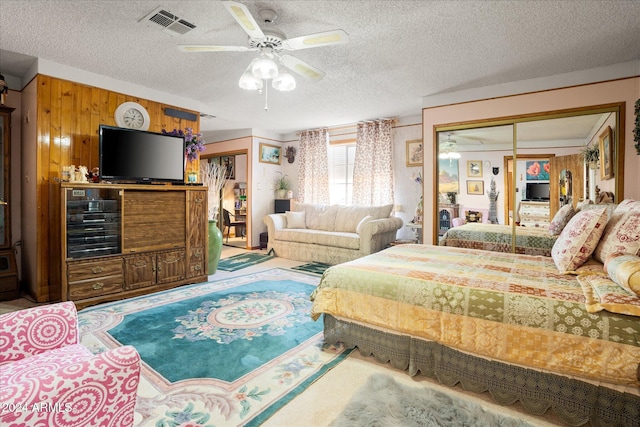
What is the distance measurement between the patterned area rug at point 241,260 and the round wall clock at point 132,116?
233 centimetres

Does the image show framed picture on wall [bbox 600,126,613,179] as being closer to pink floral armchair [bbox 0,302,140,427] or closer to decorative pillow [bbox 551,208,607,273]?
decorative pillow [bbox 551,208,607,273]

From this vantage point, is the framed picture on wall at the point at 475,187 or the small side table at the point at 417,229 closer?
the framed picture on wall at the point at 475,187

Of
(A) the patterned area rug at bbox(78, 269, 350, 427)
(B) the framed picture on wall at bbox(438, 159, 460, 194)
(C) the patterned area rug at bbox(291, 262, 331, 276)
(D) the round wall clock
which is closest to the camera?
(A) the patterned area rug at bbox(78, 269, 350, 427)

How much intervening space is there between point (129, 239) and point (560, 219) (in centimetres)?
467

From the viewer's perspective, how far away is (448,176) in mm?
4480

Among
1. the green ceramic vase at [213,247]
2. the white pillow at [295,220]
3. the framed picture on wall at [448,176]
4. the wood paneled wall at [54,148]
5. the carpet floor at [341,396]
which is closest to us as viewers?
the carpet floor at [341,396]

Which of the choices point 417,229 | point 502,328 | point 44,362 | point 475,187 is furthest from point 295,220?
point 44,362

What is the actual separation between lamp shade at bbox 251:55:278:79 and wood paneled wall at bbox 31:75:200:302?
8.26 ft

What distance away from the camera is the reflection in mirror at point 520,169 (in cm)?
360

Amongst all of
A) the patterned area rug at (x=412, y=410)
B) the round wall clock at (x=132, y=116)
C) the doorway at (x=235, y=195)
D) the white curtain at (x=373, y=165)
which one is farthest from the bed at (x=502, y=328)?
the doorway at (x=235, y=195)

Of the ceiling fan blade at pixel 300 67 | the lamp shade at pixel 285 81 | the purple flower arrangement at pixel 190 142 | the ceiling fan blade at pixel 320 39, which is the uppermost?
the ceiling fan blade at pixel 300 67

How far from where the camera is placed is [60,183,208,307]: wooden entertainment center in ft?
10.6

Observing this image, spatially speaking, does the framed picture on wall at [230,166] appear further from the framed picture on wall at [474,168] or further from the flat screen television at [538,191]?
the flat screen television at [538,191]

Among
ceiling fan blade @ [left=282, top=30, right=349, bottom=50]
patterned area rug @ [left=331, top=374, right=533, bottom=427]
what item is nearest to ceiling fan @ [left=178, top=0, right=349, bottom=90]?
ceiling fan blade @ [left=282, top=30, right=349, bottom=50]
